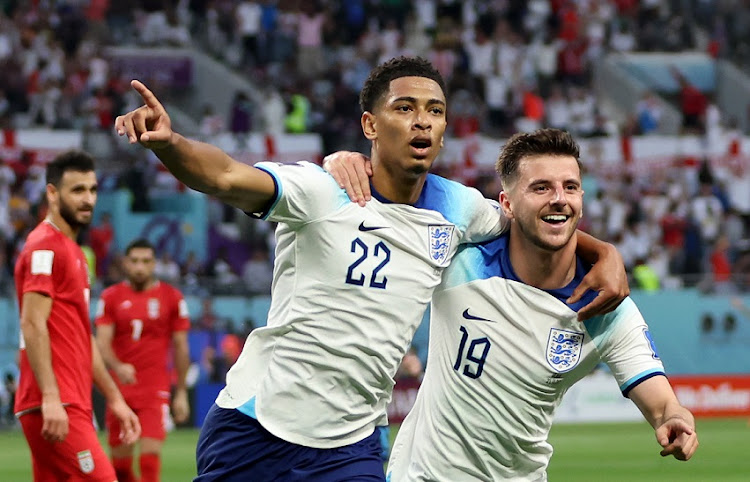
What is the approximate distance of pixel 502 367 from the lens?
5.32 metres

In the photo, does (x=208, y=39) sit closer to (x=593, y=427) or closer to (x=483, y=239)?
(x=593, y=427)

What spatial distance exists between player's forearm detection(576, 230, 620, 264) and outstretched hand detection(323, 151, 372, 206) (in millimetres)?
981

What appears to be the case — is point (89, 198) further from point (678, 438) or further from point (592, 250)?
point (678, 438)

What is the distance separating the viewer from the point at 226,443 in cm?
499

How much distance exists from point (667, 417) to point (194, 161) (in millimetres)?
1989

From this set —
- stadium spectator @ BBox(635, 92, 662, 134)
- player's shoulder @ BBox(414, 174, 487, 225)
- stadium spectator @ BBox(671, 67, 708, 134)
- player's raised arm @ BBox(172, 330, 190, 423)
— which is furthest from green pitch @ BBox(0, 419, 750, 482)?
stadium spectator @ BBox(671, 67, 708, 134)

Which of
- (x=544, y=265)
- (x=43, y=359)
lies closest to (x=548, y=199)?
(x=544, y=265)

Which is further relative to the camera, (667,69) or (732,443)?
(667,69)

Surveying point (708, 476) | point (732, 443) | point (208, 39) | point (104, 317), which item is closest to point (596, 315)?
point (104, 317)

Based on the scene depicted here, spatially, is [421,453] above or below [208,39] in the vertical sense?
below

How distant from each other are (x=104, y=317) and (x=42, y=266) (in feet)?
13.0

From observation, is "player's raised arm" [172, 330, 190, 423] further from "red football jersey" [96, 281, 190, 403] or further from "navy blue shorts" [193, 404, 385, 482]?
"navy blue shorts" [193, 404, 385, 482]

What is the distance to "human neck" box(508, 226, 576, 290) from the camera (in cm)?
538

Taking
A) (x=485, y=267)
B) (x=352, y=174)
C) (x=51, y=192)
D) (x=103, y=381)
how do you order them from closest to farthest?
1. (x=352, y=174)
2. (x=485, y=267)
3. (x=51, y=192)
4. (x=103, y=381)
